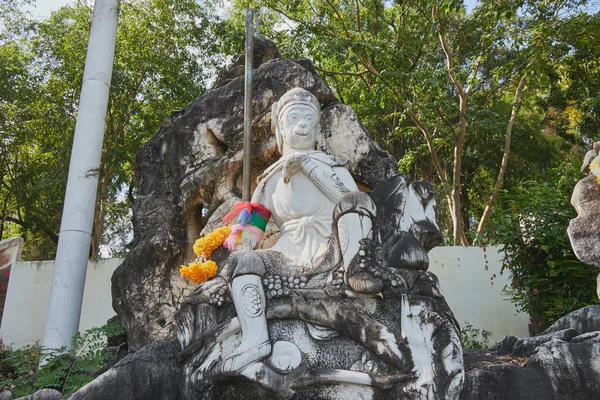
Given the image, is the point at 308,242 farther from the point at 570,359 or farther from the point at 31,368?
the point at 31,368

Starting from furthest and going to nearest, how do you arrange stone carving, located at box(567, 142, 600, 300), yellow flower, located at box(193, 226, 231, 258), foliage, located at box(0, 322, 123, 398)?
foliage, located at box(0, 322, 123, 398), stone carving, located at box(567, 142, 600, 300), yellow flower, located at box(193, 226, 231, 258)

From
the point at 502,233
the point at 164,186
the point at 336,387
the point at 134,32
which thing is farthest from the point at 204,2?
the point at 336,387

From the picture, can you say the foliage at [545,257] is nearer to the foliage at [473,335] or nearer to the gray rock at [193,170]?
the foliage at [473,335]

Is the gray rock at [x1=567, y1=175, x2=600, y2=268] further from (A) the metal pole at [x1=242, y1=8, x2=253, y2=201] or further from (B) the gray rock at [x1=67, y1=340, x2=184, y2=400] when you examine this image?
(B) the gray rock at [x1=67, y1=340, x2=184, y2=400]

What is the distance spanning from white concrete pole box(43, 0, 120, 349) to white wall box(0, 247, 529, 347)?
7.15 feet

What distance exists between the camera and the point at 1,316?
9383 millimetres

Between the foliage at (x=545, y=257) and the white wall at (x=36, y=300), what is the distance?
19.2ft

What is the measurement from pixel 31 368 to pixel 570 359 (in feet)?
16.8

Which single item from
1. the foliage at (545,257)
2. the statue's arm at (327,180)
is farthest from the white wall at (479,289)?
the statue's arm at (327,180)

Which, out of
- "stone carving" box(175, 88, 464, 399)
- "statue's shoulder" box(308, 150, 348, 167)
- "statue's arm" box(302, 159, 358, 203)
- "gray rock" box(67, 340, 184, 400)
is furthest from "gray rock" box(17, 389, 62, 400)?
"statue's shoulder" box(308, 150, 348, 167)

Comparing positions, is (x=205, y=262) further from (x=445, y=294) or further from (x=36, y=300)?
(x=36, y=300)

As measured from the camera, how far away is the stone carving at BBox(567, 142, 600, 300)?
15.2 ft

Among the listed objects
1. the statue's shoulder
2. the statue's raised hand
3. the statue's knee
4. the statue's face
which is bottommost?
the statue's knee

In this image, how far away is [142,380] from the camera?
3.56 m
